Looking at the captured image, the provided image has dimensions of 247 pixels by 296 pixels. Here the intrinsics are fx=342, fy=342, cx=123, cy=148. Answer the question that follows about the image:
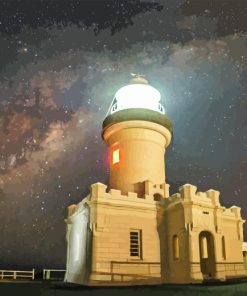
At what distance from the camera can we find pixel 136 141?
2623 cm

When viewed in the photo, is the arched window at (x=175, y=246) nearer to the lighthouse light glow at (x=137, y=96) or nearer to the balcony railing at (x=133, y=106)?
the balcony railing at (x=133, y=106)

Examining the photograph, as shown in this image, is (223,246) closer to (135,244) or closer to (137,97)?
(135,244)

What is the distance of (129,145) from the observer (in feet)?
86.3

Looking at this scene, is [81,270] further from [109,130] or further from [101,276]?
[109,130]

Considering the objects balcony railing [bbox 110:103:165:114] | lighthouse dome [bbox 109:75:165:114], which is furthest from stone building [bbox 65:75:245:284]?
lighthouse dome [bbox 109:75:165:114]

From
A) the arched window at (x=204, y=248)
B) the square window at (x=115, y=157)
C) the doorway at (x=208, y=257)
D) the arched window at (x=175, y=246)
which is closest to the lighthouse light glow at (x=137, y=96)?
the square window at (x=115, y=157)

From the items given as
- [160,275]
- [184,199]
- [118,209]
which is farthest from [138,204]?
[160,275]

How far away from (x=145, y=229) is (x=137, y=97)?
1098 cm

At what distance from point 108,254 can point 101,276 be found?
4.27ft

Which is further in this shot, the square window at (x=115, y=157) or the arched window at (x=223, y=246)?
the square window at (x=115, y=157)

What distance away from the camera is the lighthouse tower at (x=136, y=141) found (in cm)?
2580

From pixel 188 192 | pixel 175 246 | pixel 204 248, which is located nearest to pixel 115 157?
pixel 188 192

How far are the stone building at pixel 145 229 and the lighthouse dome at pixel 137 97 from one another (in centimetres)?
126

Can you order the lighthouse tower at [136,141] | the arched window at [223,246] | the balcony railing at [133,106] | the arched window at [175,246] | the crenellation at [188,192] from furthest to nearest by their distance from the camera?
the balcony railing at [133,106]
the lighthouse tower at [136,141]
the arched window at [223,246]
the arched window at [175,246]
the crenellation at [188,192]
